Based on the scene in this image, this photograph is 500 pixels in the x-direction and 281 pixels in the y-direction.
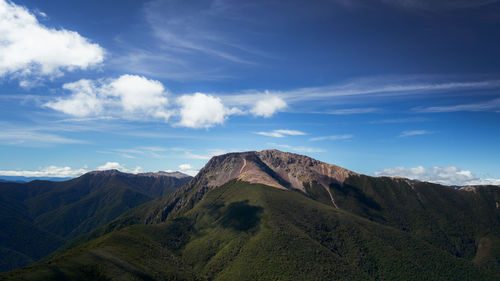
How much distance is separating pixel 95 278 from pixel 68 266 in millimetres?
19237

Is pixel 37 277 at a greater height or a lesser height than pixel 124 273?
greater

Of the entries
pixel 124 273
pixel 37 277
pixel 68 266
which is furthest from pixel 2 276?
pixel 124 273

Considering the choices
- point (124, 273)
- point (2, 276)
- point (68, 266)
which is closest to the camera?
point (2, 276)

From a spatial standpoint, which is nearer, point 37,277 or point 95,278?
point 37,277

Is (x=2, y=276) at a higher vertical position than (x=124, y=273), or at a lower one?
higher

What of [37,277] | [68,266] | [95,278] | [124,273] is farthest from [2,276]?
[124,273]

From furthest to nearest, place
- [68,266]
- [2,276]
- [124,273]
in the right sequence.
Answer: [124,273], [68,266], [2,276]

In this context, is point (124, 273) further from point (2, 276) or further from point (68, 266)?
point (2, 276)

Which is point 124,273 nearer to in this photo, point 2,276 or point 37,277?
point 37,277

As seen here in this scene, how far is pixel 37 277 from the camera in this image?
150875 mm

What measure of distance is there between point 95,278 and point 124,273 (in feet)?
67.0

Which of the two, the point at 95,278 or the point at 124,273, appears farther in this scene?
the point at 124,273

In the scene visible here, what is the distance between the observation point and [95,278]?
17462cm

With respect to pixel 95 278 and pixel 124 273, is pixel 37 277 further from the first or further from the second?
pixel 124 273
